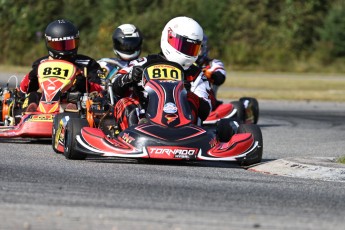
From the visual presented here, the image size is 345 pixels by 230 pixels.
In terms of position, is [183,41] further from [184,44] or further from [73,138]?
[73,138]

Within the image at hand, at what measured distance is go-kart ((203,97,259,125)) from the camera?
16125 millimetres

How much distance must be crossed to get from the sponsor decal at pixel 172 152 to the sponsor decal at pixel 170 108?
0.54 metres

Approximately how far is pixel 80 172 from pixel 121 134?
49.6 inches

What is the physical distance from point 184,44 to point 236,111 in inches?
198

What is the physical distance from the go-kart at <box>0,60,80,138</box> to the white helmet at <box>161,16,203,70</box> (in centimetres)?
171

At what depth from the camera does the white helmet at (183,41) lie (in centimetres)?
1193

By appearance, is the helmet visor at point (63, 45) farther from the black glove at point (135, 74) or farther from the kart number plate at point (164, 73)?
the kart number plate at point (164, 73)

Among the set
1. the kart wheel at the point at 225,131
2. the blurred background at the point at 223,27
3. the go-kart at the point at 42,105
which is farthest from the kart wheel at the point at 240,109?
the blurred background at the point at 223,27

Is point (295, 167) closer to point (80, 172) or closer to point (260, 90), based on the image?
point (80, 172)

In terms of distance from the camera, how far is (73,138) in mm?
10938

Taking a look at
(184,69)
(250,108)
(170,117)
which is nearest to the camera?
(170,117)

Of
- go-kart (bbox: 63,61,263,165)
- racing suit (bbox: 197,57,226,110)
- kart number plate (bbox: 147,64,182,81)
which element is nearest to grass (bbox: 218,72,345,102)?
racing suit (bbox: 197,57,226,110)

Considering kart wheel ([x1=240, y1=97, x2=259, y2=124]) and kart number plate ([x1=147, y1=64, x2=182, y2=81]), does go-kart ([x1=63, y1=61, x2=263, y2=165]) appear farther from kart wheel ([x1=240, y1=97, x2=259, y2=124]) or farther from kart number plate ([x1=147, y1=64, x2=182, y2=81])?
kart wheel ([x1=240, y1=97, x2=259, y2=124])

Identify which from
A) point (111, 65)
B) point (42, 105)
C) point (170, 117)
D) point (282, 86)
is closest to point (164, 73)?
point (170, 117)
